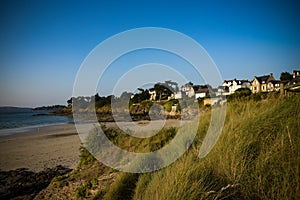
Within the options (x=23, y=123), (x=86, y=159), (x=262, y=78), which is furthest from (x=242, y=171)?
(x=262, y=78)

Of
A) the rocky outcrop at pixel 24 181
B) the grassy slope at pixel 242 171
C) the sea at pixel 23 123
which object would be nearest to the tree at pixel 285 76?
the sea at pixel 23 123

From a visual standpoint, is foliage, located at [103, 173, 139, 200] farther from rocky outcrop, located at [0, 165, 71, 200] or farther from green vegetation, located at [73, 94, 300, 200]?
rocky outcrop, located at [0, 165, 71, 200]

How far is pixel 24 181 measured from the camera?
21.9 ft

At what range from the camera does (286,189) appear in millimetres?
2045

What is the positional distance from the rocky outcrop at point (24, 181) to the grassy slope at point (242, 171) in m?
4.69

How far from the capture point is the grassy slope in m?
2.11

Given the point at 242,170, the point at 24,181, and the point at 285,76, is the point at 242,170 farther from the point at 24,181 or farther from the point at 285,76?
the point at 285,76

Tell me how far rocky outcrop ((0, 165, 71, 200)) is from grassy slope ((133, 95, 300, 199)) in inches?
185

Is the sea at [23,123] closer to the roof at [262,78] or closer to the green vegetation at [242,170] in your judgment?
the green vegetation at [242,170]

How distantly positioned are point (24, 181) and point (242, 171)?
7.14m

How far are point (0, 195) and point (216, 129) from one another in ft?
21.1

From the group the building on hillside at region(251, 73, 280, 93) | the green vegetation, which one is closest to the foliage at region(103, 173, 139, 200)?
the green vegetation

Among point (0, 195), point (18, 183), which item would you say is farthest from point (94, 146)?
point (0, 195)

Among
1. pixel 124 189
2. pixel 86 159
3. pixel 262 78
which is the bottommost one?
pixel 86 159
